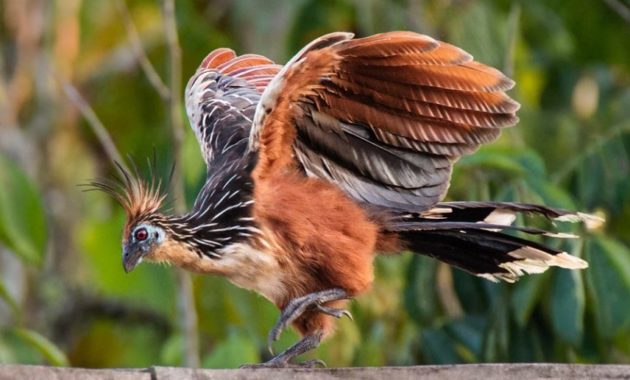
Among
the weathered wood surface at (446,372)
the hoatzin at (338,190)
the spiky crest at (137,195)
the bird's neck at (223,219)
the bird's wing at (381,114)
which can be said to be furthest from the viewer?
the spiky crest at (137,195)

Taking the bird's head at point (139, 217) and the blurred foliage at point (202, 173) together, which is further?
the blurred foliage at point (202, 173)

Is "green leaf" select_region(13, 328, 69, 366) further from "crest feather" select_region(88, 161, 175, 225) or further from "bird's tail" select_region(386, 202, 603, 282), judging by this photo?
"bird's tail" select_region(386, 202, 603, 282)

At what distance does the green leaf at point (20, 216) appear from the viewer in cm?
705

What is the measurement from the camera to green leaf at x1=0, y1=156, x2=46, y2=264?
7.05m

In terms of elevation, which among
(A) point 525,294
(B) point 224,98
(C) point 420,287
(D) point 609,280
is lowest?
(C) point 420,287

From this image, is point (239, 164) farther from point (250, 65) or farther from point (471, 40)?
point (471, 40)

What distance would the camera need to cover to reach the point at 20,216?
716cm

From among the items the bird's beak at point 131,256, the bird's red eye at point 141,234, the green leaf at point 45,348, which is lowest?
the green leaf at point 45,348

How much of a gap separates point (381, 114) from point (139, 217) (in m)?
0.87

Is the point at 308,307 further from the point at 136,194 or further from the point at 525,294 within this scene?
the point at 525,294

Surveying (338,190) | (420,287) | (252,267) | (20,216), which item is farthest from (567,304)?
(20,216)

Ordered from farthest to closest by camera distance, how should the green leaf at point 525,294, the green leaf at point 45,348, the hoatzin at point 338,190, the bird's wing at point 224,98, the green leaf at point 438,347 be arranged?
1. the green leaf at point 438,347
2. the green leaf at point 525,294
3. the green leaf at point 45,348
4. the bird's wing at point 224,98
5. the hoatzin at point 338,190

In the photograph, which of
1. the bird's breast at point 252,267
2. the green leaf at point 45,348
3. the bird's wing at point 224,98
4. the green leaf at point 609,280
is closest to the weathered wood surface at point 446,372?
the bird's breast at point 252,267

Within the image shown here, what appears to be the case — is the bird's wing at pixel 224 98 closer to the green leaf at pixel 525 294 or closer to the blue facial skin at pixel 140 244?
the blue facial skin at pixel 140 244
